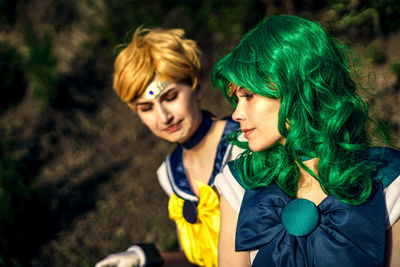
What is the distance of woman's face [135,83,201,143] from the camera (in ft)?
5.59

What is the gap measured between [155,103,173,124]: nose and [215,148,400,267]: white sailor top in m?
0.68

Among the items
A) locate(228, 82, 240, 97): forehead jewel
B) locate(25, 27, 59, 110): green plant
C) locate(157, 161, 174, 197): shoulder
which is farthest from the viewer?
locate(25, 27, 59, 110): green plant

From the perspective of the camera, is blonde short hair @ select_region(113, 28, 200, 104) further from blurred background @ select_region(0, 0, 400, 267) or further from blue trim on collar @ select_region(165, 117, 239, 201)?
blurred background @ select_region(0, 0, 400, 267)

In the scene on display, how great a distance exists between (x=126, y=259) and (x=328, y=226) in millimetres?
998

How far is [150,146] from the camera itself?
3.95 meters

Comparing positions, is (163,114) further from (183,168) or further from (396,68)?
(396,68)

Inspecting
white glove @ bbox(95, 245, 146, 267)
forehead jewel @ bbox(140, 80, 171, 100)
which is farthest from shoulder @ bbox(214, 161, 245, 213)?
white glove @ bbox(95, 245, 146, 267)

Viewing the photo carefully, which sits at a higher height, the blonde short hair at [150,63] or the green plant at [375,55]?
the blonde short hair at [150,63]

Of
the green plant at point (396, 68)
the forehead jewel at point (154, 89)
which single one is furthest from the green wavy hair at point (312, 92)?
the green plant at point (396, 68)

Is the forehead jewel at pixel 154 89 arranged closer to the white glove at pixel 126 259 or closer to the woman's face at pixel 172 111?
the woman's face at pixel 172 111

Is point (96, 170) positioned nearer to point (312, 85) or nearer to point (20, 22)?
point (20, 22)

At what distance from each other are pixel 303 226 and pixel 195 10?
12.6 feet

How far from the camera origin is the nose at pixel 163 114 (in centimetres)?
169

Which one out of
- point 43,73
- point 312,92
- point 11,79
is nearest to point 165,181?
point 312,92
